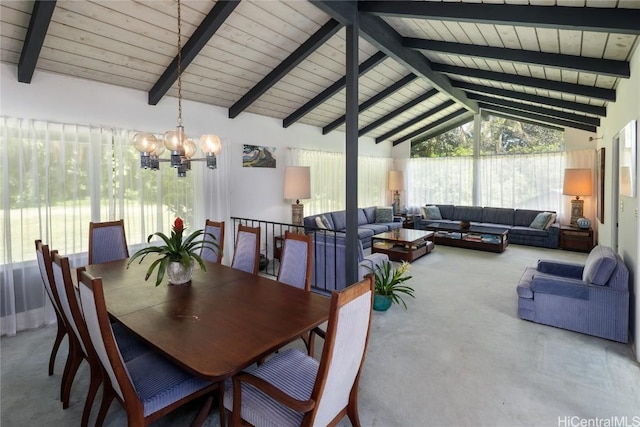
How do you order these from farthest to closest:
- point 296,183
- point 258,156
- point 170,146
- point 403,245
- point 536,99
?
1. point 403,245
2. point 258,156
3. point 296,183
4. point 536,99
5. point 170,146

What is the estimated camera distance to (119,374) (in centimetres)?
138

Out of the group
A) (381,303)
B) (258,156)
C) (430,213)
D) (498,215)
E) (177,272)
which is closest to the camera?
(177,272)

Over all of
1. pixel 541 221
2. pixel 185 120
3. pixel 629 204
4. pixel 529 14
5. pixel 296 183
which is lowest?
pixel 541 221

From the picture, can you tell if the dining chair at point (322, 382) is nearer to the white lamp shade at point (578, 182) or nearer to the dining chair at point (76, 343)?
the dining chair at point (76, 343)

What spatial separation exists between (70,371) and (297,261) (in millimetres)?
1624

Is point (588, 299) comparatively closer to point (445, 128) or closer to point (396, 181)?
point (396, 181)

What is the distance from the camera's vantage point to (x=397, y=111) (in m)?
6.88

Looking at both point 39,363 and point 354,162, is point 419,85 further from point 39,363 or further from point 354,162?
point 39,363

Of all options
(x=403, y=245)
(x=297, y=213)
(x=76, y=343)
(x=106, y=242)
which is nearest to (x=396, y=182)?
(x=403, y=245)

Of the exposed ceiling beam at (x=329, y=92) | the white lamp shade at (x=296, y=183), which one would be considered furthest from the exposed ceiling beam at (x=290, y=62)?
the white lamp shade at (x=296, y=183)

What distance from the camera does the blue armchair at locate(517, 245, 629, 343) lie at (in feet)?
9.25

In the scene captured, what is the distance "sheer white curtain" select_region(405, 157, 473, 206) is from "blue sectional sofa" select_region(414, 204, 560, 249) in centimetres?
50

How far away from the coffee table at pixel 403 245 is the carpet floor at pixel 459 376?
6.33 ft

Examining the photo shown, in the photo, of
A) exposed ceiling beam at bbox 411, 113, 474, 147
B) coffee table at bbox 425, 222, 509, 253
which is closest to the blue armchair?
coffee table at bbox 425, 222, 509, 253
